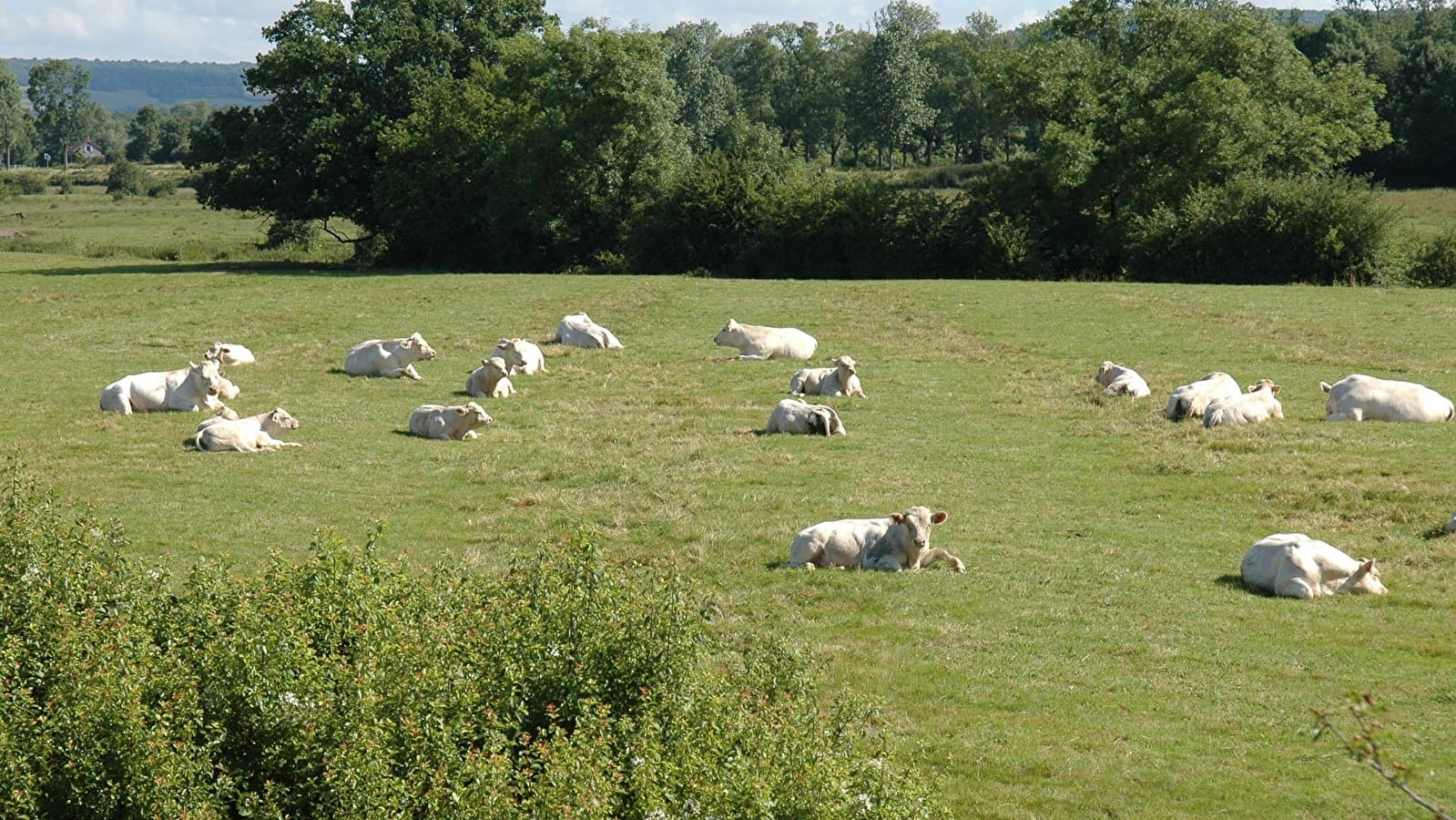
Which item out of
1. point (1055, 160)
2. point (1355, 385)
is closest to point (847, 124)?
point (1055, 160)

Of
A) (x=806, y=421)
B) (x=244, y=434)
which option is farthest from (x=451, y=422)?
(x=806, y=421)

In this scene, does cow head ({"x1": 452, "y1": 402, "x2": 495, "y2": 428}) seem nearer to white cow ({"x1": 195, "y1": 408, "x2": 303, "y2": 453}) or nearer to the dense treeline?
white cow ({"x1": 195, "y1": 408, "x2": 303, "y2": 453})

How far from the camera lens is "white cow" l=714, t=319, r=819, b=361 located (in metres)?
28.2

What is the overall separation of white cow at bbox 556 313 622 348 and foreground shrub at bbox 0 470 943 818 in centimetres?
1938

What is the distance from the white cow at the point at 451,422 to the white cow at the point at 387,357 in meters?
5.57

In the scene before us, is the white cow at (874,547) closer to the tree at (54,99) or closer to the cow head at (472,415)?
the cow head at (472,415)

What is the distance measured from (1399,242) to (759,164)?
76.8 feet

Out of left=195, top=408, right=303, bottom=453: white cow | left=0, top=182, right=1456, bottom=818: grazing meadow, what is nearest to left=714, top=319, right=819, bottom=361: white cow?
left=0, top=182, right=1456, bottom=818: grazing meadow

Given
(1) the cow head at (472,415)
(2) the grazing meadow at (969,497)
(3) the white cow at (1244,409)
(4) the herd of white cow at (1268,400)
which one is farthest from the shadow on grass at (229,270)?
(3) the white cow at (1244,409)

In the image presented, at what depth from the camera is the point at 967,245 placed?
1972 inches

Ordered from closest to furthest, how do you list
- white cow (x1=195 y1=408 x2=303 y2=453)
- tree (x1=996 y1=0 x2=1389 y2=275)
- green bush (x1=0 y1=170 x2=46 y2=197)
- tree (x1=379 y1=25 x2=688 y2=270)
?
1. white cow (x1=195 y1=408 x2=303 y2=453)
2. tree (x1=996 y1=0 x2=1389 y2=275)
3. tree (x1=379 y1=25 x2=688 y2=270)
4. green bush (x1=0 y1=170 x2=46 y2=197)

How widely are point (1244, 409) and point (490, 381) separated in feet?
38.5

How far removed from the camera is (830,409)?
68.1 ft

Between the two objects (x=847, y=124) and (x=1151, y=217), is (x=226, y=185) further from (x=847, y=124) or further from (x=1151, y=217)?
(x=847, y=124)
